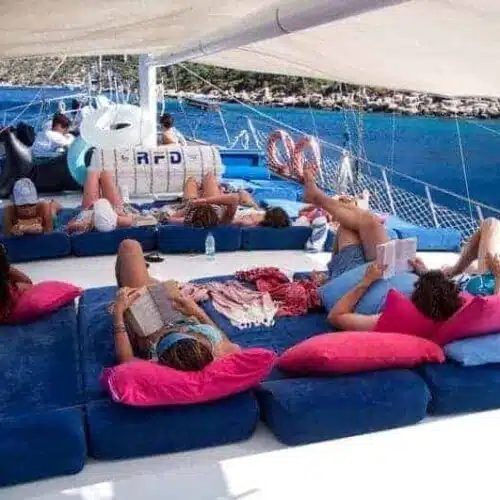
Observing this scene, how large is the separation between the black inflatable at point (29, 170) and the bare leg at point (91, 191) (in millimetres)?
1565

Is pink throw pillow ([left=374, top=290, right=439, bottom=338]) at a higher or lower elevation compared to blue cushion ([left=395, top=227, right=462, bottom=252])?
higher

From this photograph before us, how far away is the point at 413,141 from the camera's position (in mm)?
24516

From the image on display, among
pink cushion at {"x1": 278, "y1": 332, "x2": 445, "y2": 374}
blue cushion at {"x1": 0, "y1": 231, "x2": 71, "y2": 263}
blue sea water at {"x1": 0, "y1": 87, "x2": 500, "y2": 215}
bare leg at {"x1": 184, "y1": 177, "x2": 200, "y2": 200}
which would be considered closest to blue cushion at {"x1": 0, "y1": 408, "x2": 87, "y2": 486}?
pink cushion at {"x1": 278, "y1": 332, "x2": 445, "y2": 374}

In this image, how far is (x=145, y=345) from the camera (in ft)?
7.97

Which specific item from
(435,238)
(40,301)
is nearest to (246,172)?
(435,238)

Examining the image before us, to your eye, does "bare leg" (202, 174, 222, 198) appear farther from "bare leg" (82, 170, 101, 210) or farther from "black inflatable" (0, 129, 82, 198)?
"black inflatable" (0, 129, 82, 198)

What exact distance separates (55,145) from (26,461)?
5901 millimetres

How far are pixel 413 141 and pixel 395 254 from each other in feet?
74.3

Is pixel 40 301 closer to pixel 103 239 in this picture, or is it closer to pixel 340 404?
pixel 340 404

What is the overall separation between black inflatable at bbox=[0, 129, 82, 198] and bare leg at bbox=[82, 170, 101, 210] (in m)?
1.56

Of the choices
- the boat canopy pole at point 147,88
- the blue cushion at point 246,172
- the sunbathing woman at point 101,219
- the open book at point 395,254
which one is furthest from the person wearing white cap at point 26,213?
the blue cushion at point 246,172

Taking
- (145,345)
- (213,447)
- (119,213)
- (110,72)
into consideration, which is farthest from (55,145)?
(213,447)

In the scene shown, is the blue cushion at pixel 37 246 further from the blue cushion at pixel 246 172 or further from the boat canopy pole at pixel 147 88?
the blue cushion at pixel 246 172

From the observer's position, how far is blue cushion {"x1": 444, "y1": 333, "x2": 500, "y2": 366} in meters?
2.28
